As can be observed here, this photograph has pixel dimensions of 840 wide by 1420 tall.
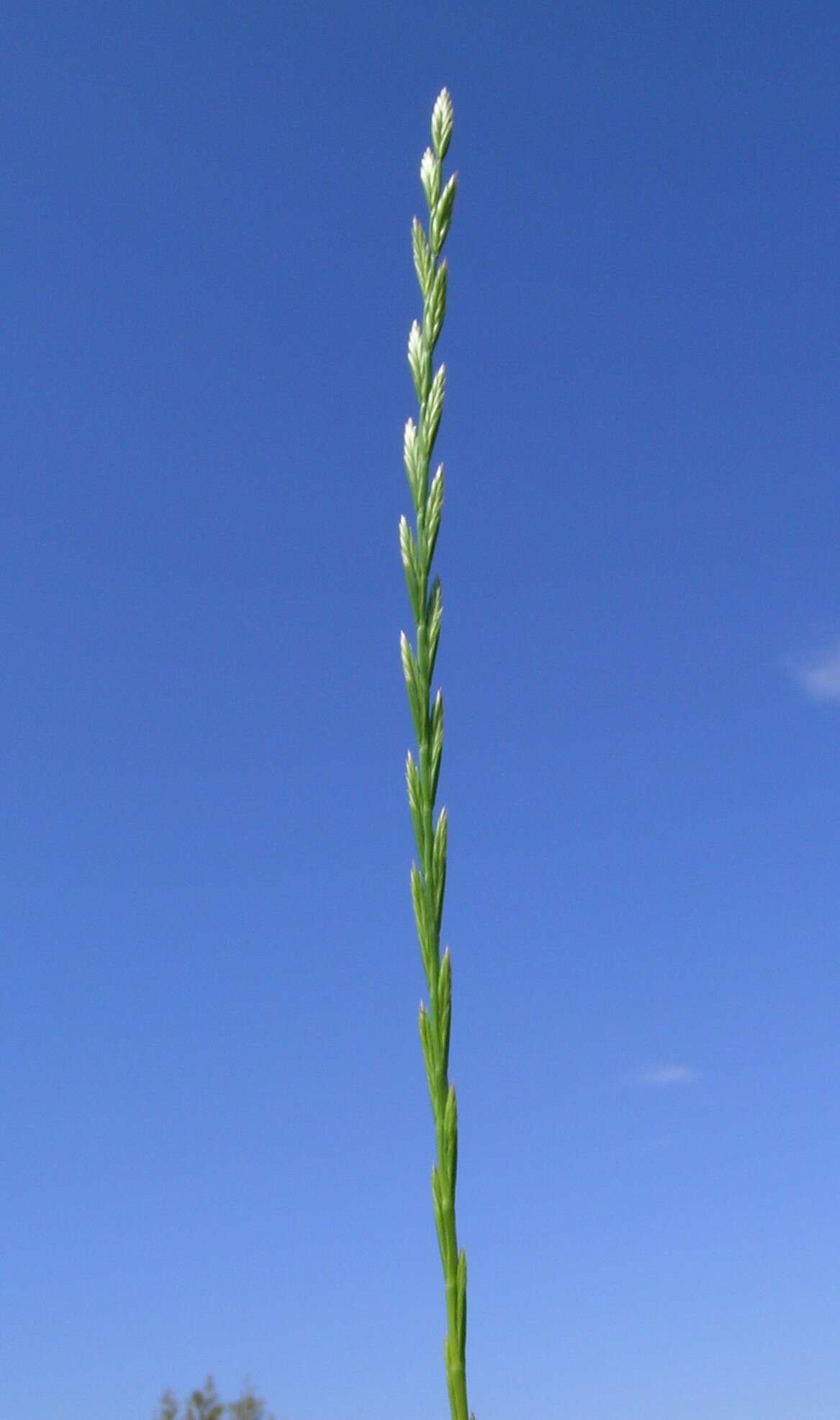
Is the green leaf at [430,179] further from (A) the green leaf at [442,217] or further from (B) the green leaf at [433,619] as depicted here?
(B) the green leaf at [433,619]

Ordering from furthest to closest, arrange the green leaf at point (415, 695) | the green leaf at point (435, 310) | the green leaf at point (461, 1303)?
the green leaf at point (435, 310)
the green leaf at point (415, 695)
the green leaf at point (461, 1303)

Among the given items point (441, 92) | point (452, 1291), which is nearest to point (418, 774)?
point (452, 1291)

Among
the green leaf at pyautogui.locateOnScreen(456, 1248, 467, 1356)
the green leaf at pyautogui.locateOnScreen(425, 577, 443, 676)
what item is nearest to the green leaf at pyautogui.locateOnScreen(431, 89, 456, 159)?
the green leaf at pyautogui.locateOnScreen(425, 577, 443, 676)

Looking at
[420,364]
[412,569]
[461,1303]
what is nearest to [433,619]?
[412,569]

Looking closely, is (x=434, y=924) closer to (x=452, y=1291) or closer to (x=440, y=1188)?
(x=440, y=1188)

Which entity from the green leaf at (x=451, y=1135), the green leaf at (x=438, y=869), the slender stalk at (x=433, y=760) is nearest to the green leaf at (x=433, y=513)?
the slender stalk at (x=433, y=760)

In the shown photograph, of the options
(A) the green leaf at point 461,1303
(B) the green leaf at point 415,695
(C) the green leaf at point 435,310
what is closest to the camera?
(A) the green leaf at point 461,1303

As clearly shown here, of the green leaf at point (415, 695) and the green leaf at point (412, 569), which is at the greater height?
the green leaf at point (412, 569)

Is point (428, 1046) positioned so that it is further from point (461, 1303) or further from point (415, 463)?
point (415, 463)
